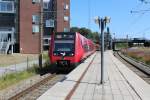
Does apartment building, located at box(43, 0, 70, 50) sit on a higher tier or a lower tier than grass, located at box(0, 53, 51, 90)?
higher

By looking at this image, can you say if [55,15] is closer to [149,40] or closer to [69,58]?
[69,58]

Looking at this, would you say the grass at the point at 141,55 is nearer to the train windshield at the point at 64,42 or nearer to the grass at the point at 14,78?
the train windshield at the point at 64,42

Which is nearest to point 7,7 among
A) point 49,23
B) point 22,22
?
point 22,22

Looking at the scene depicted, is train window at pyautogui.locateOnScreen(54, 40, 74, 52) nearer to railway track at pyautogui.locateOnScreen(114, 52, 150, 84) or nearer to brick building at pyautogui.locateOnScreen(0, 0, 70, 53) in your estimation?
railway track at pyautogui.locateOnScreen(114, 52, 150, 84)

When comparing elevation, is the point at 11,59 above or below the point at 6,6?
below

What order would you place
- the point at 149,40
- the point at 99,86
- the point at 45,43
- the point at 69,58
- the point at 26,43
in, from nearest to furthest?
the point at 99,86 < the point at 69,58 < the point at 26,43 < the point at 45,43 < the point at 149,40

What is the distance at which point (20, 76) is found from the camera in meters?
24.9

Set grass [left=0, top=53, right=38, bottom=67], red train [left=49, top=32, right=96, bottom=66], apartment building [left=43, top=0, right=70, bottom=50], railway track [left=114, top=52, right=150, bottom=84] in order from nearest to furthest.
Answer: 1. railway track [left=114, top=52, right=150, bottom=84]
2. red train [left=49, top=32, right=96, bottom=66]
3. grass [left=0, top=53, right=38, bottom=67]
4. apartment building [left=43, top=0, right=70, bottom=50]

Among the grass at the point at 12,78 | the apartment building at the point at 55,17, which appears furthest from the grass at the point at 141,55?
the grass at the point at 12,78

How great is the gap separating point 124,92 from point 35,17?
64.6m

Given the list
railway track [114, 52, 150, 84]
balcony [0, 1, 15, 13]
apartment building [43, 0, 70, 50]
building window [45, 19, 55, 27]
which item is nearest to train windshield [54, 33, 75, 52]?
railway track [114, 52, 150, 84]

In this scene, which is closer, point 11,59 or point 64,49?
point 64,49

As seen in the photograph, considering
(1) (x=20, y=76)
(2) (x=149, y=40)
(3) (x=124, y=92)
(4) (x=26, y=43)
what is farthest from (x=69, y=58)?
(2) (x=149, y=40)

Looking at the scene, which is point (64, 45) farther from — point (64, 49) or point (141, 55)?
point (141, 55)
